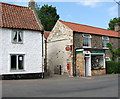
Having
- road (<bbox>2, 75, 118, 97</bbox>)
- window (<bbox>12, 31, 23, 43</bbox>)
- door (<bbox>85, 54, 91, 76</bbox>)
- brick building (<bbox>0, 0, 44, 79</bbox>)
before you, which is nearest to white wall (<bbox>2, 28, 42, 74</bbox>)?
brick building (<bbox>0, 0, 44, 79</bbox>)

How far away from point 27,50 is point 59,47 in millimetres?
7156

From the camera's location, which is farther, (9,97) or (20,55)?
(20,55)

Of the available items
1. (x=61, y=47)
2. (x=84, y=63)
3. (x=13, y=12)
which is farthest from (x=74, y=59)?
(x=13, y=12)

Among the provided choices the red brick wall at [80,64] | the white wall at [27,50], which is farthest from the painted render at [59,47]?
the white wall at [27,50]

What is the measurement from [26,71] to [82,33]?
30.1 ft

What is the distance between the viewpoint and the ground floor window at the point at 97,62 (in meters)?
22.6

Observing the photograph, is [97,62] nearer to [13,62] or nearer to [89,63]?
[89,63]

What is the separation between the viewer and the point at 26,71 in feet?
57.3

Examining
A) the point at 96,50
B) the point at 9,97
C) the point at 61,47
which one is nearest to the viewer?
the point at 9,97

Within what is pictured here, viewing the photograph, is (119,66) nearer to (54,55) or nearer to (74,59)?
(74,59)

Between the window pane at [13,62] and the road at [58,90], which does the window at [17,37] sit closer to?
Answer: the window pane at [13,62]

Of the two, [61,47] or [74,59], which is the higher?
[61,47]

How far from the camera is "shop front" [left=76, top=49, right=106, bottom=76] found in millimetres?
20641

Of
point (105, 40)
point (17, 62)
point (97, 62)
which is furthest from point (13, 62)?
point (105, 40)
